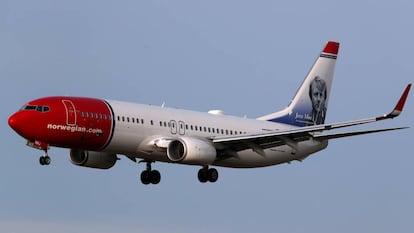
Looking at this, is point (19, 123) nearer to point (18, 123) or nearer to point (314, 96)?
point (18, 123)

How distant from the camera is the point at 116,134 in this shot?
72.6 metres

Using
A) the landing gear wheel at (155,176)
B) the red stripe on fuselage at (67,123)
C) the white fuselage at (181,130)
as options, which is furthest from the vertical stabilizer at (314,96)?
the red stripe on fuselage at (67,123)

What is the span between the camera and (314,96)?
88.2 meters

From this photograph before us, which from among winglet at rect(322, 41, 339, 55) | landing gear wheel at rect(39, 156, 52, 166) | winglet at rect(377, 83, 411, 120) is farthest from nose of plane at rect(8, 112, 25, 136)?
winglet at rect(322, 41, 339, 55)

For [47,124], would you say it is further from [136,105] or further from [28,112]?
[136,105]

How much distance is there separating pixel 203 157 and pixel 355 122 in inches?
329

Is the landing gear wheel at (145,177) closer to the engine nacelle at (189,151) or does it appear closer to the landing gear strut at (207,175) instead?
the landing gear strut at (207,175)

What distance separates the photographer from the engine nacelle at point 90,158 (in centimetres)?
7731

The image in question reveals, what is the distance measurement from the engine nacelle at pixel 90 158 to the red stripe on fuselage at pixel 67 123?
478cm

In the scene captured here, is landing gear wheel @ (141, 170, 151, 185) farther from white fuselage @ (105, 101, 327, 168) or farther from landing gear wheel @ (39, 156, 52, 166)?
landing gear wheel @ (39, 156, 52, 166)

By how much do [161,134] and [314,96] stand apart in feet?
53.9

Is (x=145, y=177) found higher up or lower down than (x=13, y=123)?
lower down

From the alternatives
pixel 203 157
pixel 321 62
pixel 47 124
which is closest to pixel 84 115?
pixel 47 124

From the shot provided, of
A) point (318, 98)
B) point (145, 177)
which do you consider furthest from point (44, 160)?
point (318, 98)
